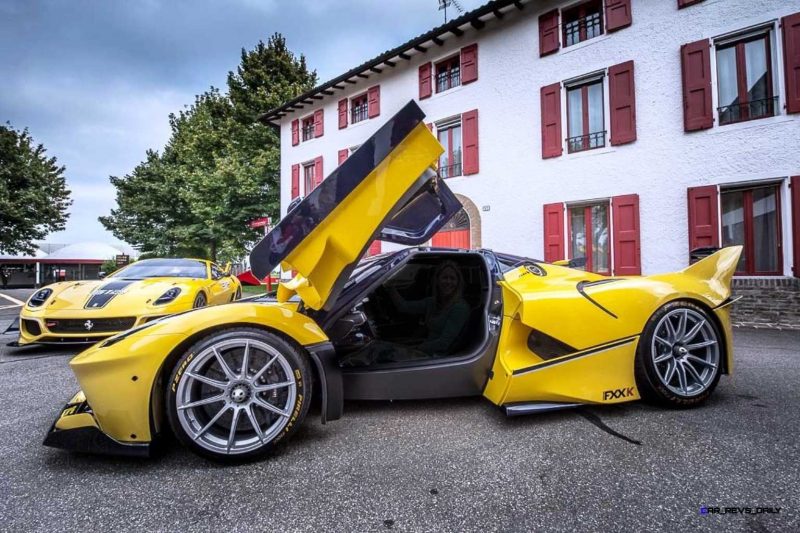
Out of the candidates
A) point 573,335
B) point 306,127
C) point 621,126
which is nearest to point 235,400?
point 573,335

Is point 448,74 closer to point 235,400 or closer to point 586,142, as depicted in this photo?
point 586,142

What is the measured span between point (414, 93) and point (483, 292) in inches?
401

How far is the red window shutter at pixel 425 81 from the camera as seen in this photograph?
10617 millimetres

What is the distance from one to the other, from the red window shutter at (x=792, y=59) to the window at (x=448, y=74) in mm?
6474

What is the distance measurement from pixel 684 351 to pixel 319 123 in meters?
13.5

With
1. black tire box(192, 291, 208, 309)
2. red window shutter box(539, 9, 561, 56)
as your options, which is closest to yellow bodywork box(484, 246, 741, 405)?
black tire box(192, 291, 208, 309)

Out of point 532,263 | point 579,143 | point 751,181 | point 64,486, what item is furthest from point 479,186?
point 64,486

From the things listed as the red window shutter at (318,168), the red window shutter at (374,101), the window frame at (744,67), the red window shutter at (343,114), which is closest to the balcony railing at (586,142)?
the window frame at (744,67)

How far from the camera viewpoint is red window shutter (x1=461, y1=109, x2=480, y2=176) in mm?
9523

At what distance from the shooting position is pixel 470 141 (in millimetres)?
9609

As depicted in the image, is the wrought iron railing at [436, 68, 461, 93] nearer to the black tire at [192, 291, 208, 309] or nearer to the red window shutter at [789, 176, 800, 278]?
the red window shutter at [789, 176, 800, 278]

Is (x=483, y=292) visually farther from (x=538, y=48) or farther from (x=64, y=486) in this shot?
(x=538, y=48)

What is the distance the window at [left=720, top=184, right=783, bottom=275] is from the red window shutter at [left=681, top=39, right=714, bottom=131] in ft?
4.59

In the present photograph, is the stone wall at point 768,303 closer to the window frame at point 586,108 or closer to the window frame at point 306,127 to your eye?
the window frame at point 586,108
